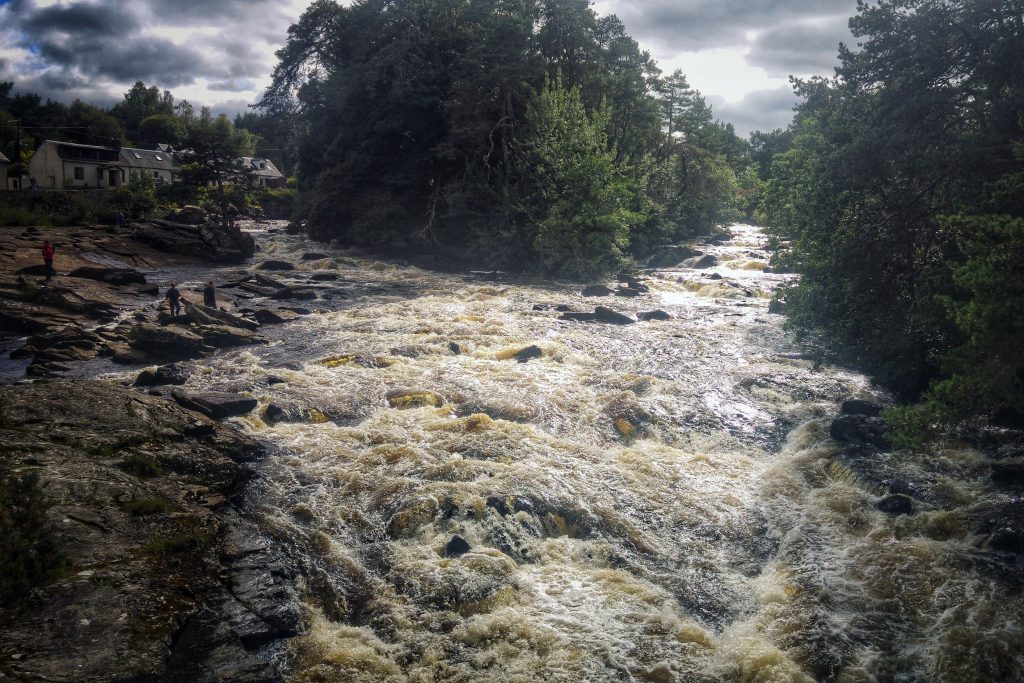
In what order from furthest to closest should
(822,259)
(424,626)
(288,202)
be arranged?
(288,202), (822,259), (424,626)

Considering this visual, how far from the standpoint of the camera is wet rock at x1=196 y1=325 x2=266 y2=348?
67.8ft

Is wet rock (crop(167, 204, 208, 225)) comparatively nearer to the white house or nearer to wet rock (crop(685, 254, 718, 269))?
the white house

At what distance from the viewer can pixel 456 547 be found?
10008mm

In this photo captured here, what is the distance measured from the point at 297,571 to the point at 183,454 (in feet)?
13.2

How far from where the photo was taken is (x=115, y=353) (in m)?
18.8

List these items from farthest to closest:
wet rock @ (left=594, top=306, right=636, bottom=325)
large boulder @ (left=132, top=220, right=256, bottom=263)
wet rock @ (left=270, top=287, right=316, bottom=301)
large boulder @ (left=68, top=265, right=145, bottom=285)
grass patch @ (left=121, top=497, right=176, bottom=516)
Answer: large boulder @ (left=132, top=220, right=256, bottom=263), wet rock @ (left=270, top=287, right=316, bottom=301), large boulder @ (left=68, top=265, right=145, bottom=285), wet rock @ (left=594, top=306, right=636, bottom=325), grass patch @ (left=121, top=497, right=176, bottom=516)

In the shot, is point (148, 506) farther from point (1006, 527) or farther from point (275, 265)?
point (275, 265)

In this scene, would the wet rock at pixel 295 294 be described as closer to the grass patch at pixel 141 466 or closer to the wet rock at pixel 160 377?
the wet rock at pixel 160 377

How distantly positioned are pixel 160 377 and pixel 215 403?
120 inches

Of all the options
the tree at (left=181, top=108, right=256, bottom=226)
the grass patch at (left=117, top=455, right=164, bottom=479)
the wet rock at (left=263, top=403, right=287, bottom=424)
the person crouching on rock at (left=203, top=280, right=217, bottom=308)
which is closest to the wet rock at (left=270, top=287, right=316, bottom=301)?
the person crouching on rock at (left=203, top=280, right=217, bottom=308)

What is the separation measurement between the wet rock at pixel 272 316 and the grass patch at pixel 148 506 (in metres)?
14.6

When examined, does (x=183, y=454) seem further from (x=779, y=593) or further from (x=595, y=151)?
(x=595, y=151)

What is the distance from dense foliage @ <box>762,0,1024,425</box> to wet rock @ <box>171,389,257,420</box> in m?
13.4

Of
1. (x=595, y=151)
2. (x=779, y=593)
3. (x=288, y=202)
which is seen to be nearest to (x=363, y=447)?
(x=779, y=593)
